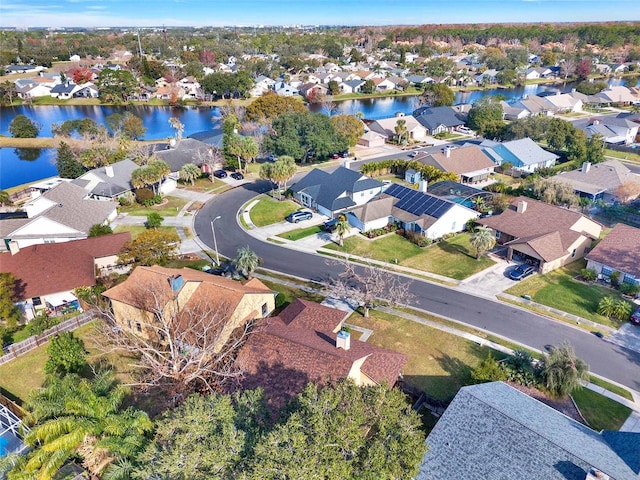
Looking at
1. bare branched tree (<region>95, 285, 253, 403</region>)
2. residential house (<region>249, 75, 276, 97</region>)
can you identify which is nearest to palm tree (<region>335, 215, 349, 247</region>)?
bare branched tree (<region>95, 285, 253, 403</region>)

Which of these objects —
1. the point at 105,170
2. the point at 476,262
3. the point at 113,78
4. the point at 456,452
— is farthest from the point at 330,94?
the point at 456,452

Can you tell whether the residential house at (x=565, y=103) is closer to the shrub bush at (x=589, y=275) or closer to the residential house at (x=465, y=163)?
the residential house at (x=465, y=163)

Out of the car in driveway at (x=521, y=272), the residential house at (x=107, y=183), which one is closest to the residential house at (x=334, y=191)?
the car in driveway at (x=521, y=272)

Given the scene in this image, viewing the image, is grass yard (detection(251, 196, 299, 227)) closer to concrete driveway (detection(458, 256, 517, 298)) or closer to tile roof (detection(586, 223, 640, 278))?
concrete driveway (detection(458, 256, 517, 298))

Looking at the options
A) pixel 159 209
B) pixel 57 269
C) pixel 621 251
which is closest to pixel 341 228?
pixel 159 209

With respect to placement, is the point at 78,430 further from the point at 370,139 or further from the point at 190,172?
the point at 370,139

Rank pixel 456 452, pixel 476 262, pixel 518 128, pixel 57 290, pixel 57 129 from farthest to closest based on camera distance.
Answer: pixel 57 129
pixel 518 128
pixel 476 262
pixel 57 290
pixel 456 452

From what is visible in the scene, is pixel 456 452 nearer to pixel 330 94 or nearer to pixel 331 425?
pixel 331 425
